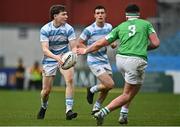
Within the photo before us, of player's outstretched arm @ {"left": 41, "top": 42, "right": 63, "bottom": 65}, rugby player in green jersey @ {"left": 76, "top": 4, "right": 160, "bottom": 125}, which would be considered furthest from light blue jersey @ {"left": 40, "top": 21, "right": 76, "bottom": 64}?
rugby player in green jersey @ {"left": 76, "top": 4, "right": 160, "bottom": 125}

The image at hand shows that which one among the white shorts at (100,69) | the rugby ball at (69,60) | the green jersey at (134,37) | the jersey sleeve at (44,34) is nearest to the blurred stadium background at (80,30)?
the white shorts at (100,69)

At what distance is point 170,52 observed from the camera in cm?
4362

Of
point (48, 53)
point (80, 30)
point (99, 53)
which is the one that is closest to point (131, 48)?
point (48, 53)

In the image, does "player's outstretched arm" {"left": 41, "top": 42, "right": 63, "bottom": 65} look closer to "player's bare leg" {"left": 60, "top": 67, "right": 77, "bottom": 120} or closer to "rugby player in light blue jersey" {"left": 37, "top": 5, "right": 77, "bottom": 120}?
"rugby player in light blue jersey" {"left": 37, "top": 5, "right": 77, "bottom": 120}

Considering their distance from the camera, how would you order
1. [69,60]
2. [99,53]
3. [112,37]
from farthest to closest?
[99,53]
[69,60]
[112,37]

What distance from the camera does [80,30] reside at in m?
56.8

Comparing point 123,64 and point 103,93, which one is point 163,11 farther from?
point 123,64

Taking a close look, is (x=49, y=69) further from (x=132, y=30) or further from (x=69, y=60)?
(x=132, y=30)

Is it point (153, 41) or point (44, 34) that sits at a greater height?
point (44, 34)

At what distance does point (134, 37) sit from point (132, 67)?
58 centimetres

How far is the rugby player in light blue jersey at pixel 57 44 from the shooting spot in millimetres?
16266

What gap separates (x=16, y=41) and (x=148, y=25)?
49.0 meters

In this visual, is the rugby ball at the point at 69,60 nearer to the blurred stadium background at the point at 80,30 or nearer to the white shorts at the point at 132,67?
the white shorts at the point at 132,67

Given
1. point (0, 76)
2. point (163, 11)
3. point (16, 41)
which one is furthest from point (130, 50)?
point (16, 41)
